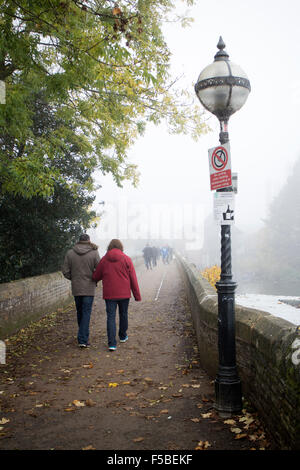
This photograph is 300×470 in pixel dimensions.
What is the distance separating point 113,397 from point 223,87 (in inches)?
157

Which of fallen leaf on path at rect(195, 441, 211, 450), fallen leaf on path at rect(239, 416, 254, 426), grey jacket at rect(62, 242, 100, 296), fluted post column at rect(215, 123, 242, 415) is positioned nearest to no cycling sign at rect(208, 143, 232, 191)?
fluted post column at rect(215, 123, 242, 415)

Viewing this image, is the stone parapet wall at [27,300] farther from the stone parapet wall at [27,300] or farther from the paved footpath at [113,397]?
the paved footpath at [113,397]

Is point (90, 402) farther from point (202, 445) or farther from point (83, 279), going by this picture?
point (83, 279)

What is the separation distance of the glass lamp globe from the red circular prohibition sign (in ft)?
1.48

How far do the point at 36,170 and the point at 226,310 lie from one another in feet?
16.3

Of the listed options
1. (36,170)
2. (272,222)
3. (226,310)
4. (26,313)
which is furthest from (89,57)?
(272,222)

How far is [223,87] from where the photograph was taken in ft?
15.2

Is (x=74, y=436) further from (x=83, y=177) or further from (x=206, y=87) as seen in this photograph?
(x=83, y=177)

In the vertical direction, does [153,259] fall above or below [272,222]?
below

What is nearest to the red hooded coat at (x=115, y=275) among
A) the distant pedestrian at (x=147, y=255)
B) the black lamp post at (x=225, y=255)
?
the black lamp post at (x=225, y=255)

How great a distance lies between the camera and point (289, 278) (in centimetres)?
6588

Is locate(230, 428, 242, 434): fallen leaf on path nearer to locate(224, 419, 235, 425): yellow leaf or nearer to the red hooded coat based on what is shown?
locate(224, 419, 235, 425): yellow leaf

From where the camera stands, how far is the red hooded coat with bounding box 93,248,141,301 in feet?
24.7
